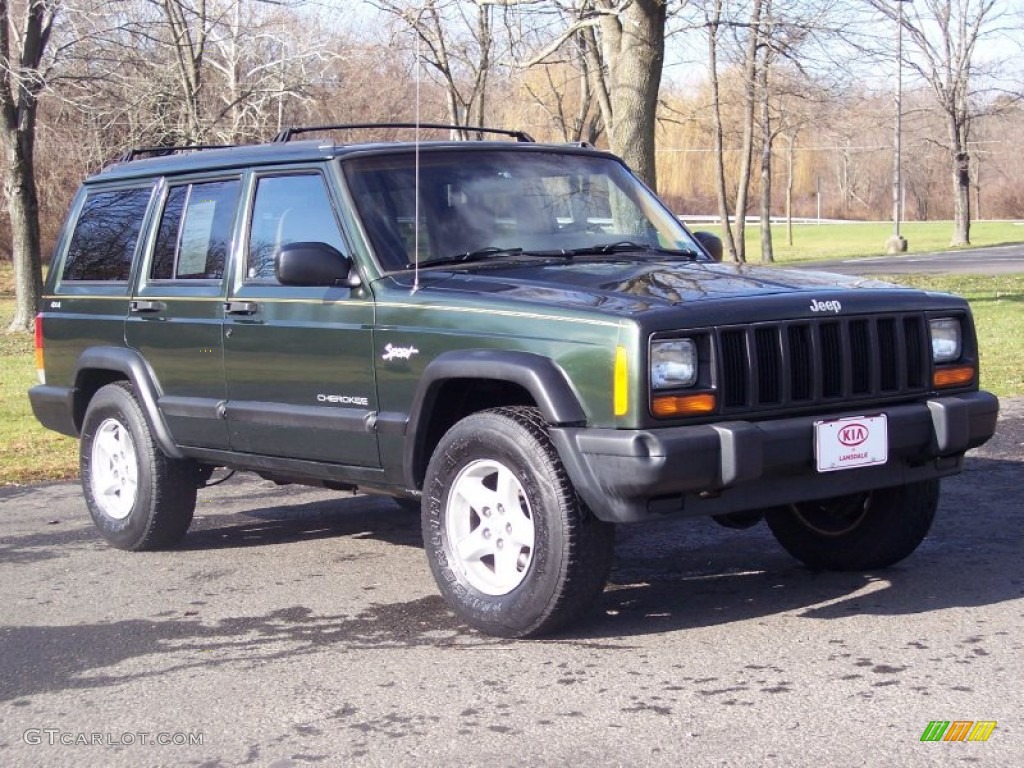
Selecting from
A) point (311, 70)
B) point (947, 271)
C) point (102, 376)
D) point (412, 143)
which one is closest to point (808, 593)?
point (412, 143)

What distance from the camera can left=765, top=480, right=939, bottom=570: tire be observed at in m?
5.91

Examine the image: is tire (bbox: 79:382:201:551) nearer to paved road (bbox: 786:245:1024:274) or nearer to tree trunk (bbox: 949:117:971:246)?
paved road (bbox: 786:245:1024:274)

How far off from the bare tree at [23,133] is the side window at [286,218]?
50.6 ft

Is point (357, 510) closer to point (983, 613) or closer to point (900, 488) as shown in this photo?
point (900, 488)

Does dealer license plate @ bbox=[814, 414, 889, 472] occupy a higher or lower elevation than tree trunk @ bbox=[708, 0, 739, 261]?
lower

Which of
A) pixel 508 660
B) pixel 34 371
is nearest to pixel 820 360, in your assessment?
pixel 508 660

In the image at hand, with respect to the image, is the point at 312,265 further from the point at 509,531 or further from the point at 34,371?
the point at 34,371

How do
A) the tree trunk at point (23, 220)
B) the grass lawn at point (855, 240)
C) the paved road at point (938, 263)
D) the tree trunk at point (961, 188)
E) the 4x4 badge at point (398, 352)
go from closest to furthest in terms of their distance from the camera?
the 4x4 badge at point (398, 352) → the tree trunk at point (23, 220) → the paved road at point (938, 263) → the grass lawn at point (855, 240) → the tree trunk at point (961, 188)

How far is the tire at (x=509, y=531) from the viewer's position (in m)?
4.93

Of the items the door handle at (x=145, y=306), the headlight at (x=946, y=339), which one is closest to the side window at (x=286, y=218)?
the door handle at (x=145, y=306)

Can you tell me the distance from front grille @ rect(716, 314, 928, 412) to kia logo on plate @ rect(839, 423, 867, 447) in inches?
5.9

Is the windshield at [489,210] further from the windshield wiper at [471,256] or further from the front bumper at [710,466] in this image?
the front bumper at [710,466]

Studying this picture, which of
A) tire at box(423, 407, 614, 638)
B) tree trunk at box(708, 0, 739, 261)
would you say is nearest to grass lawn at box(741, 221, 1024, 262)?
tree trunk at box(708, 0, 739, 261)

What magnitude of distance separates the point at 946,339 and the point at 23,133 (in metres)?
19.2
